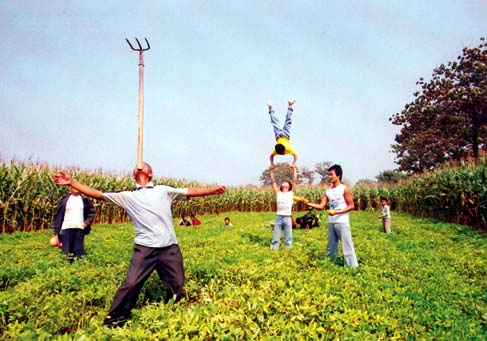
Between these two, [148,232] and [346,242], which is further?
[346,242]

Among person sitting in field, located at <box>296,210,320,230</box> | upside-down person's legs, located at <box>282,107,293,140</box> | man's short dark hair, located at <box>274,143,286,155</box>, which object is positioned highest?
upside-down person's legs, located at <box>282,107,293,140</box>

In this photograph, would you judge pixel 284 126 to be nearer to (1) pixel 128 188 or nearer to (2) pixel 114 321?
(2) pixel 114 321

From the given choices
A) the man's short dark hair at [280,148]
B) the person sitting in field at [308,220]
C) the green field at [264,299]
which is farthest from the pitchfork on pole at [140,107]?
the person sitting in field at [308,220]

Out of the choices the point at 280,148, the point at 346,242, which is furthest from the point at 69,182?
the point at 346,242

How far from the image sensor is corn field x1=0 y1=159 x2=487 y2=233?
45.3ft

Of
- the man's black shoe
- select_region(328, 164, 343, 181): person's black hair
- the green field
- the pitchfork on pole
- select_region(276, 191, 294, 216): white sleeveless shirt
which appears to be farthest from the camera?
the pitchfork on pole

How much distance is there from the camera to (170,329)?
3439 millimetres

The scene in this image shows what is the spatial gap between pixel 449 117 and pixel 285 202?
107 ft

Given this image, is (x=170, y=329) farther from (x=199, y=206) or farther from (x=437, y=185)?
(x=199, y=206)

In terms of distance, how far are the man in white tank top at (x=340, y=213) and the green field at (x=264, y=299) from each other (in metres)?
0.38

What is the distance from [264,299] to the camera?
182 inches

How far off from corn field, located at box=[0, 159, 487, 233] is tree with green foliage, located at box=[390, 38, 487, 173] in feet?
39.7

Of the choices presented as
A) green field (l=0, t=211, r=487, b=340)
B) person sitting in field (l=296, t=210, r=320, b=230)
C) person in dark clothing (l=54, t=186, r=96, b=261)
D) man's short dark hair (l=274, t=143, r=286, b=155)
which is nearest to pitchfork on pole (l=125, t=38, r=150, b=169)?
person in dark clothing (l=54, t=186, r=96, b=261)

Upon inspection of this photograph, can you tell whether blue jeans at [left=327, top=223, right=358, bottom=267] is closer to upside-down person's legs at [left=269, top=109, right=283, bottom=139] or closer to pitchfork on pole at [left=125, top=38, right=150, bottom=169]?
upside-down person's legs at [left=269, top=109, right=283, bottom=139]
